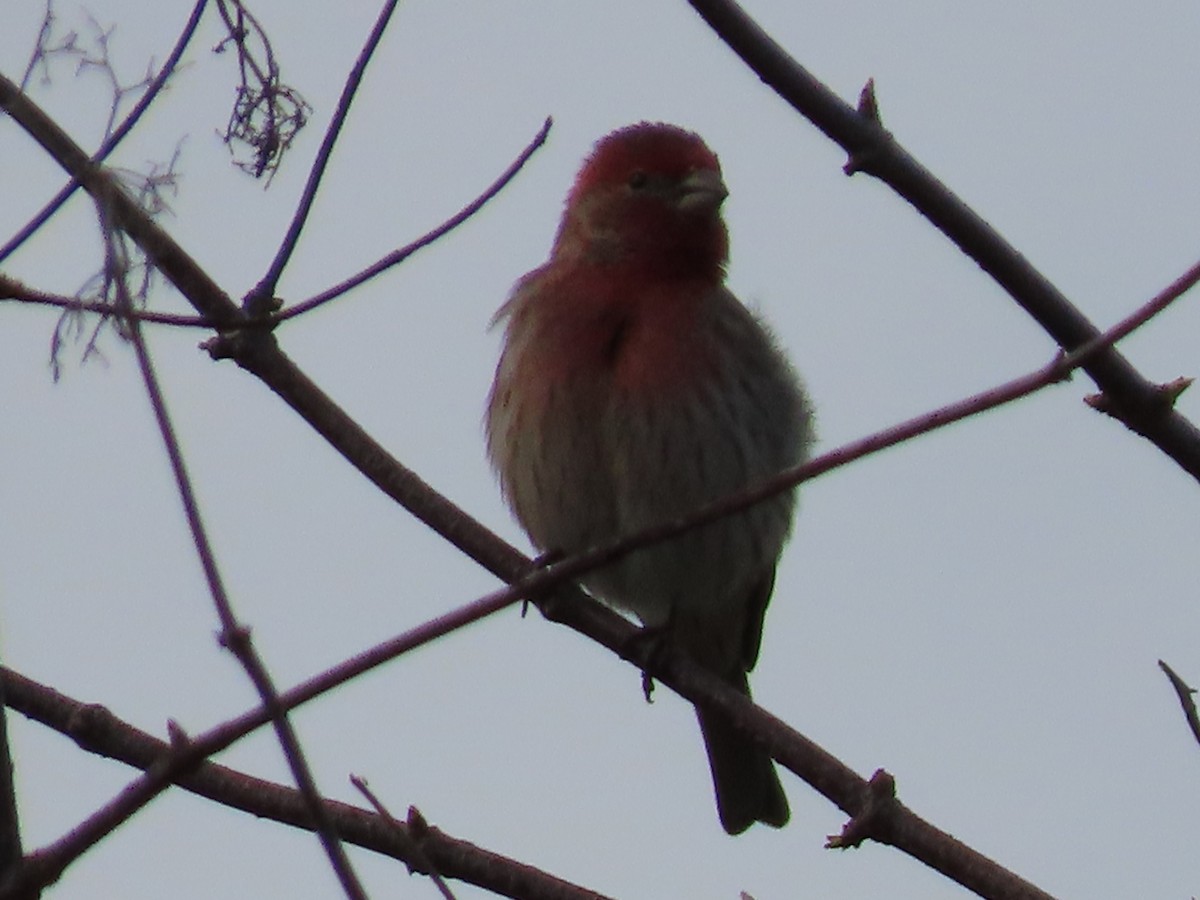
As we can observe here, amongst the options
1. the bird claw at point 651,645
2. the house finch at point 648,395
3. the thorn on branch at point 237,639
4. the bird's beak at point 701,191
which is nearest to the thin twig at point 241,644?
the thorn on branch at point 237,639

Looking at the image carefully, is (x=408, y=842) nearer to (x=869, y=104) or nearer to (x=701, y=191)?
(x=869, y=104)

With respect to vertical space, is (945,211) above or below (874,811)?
above

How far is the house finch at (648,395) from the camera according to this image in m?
6.51

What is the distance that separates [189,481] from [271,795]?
2.09m

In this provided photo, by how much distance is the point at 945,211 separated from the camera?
3.57 m

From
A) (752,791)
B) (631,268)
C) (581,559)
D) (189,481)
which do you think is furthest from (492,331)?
(189,481)

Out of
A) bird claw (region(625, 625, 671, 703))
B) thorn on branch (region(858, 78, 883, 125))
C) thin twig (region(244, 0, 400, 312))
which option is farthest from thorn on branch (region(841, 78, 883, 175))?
bird claw (region(625, 625, 671, 703))

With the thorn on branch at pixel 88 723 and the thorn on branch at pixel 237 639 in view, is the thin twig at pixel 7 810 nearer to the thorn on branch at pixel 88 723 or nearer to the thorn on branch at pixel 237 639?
the thorn on branch at pixel 237 639

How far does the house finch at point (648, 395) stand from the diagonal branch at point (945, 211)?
292 cm

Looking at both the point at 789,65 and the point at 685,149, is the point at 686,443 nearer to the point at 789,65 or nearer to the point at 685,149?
the point at 685,149

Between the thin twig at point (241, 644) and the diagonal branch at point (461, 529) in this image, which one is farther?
the diagonal branch at point (461, 529)

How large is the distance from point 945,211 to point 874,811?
4.62ft

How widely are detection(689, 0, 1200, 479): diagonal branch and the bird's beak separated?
3436 millimetres

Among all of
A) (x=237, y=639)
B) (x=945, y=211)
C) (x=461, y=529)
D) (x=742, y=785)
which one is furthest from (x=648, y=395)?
(x=237, y=639)
